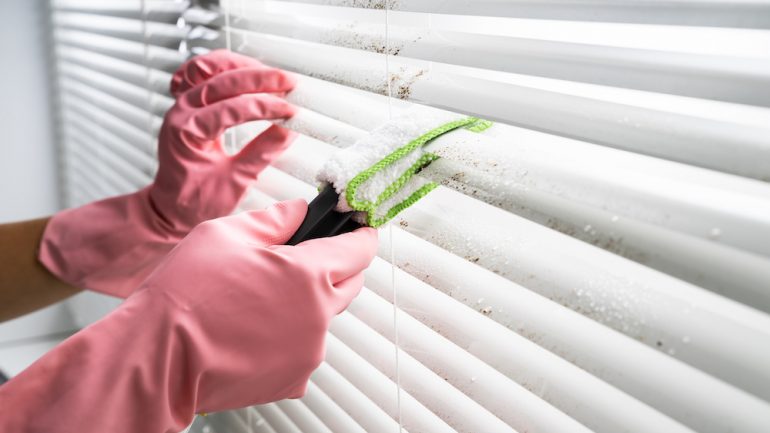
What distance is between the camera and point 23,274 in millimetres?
1254

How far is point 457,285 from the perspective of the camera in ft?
2.28

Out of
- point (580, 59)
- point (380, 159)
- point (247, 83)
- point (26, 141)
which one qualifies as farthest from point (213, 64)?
point (26, 141)

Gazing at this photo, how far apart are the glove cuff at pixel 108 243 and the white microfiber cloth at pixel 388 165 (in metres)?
0.60

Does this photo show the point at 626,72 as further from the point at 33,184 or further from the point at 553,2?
the point at 33,184

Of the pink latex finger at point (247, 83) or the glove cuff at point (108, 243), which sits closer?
the pink latex finger at point (247, 83)

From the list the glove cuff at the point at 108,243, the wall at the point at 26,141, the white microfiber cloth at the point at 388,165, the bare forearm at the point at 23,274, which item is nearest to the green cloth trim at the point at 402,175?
the white microfiber cloth at the point at 388,165

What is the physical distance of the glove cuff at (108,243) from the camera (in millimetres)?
1171

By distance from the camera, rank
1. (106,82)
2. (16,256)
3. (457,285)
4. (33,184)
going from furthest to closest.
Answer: (33,184) < (106,82) < (16,256) < (457,285)

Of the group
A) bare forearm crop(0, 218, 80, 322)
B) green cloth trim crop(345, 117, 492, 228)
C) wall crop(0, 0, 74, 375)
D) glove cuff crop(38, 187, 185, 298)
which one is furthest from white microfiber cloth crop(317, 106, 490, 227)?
wall crop(0, 0, 74, 375)

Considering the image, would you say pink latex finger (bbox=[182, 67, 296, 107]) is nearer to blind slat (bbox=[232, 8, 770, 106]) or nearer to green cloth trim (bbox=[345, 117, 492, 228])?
blind slat (bbox=[232, 8, 770, 106])

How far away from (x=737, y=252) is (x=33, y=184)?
2164 millimetres

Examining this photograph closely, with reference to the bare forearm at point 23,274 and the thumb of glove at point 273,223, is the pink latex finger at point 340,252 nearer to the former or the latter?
the thumb of glove at point 273,223

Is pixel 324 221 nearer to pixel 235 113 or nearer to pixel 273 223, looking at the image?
pixel 273 223

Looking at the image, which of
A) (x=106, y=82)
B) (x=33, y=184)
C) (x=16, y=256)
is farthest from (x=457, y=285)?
(x=33, y=184)
